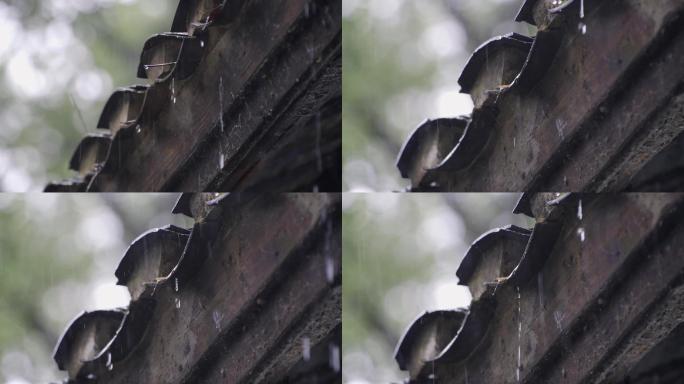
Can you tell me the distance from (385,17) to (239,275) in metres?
1.00

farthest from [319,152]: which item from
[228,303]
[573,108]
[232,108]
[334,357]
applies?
[573,108]

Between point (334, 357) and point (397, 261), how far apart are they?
0.39 meters

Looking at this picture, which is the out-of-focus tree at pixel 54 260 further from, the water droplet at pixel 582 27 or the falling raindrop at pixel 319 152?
the water droplet at pixel 582 27

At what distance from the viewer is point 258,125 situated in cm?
409

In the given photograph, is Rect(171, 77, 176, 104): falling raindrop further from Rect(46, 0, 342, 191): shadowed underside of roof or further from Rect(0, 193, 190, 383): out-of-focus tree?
Rect(0, 193, 190, 383): out-of-focus tree

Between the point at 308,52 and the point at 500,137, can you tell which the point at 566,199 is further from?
the point at 308,52

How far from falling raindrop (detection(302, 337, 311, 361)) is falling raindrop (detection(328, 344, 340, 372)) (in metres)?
0.07

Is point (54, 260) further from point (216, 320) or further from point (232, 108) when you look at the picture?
point (232, 108)

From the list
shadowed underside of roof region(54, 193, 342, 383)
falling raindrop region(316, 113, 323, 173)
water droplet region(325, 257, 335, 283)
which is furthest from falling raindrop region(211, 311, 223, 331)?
falling raindrop region(316, 113, 323, 173)

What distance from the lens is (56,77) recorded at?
4.08 m

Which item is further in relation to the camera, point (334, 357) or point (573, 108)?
point (334, 357)

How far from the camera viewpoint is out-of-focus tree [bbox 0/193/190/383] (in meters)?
4.08

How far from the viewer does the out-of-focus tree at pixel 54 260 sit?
4.08m

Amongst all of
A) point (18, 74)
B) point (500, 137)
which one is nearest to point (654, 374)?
point (500, 137)
